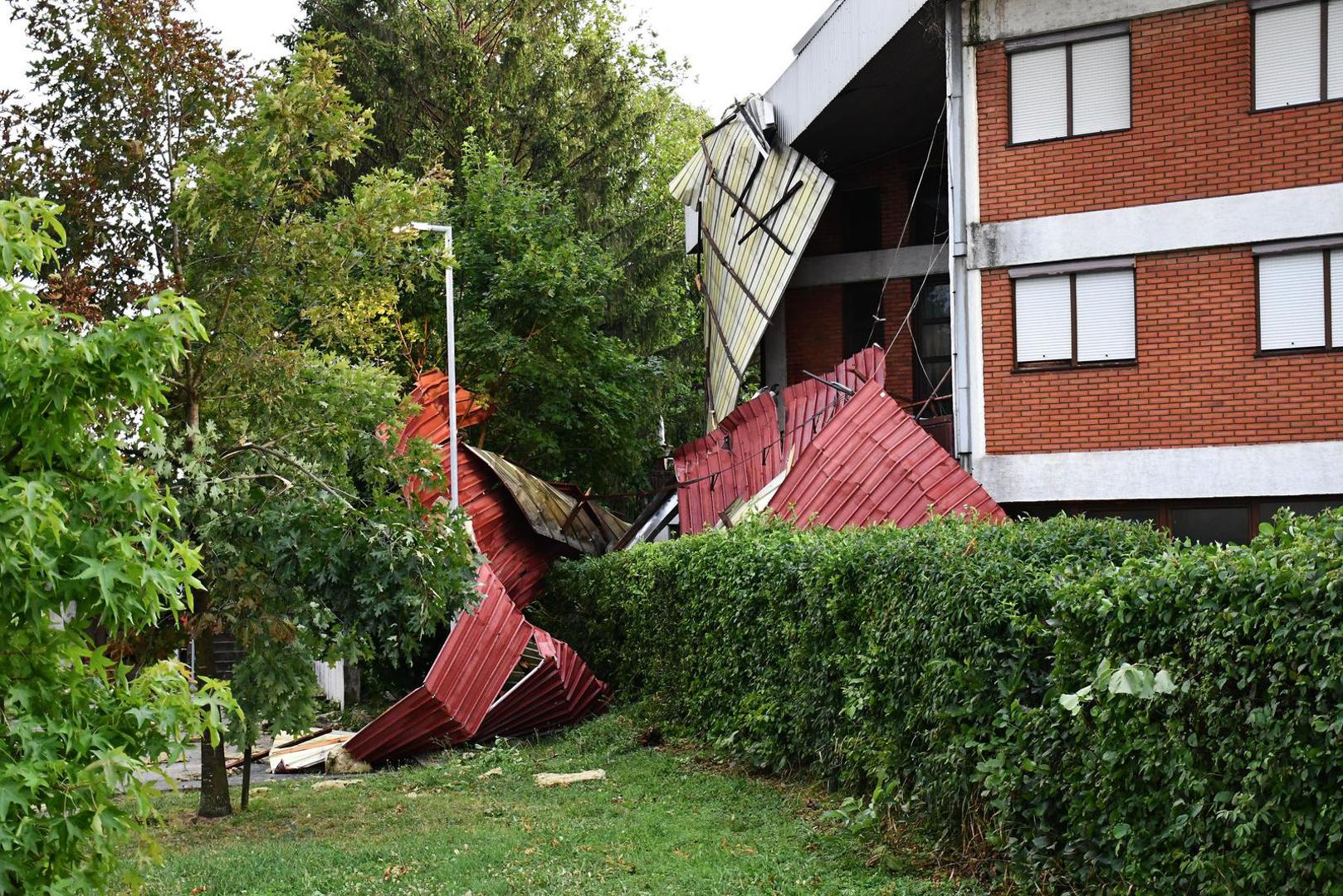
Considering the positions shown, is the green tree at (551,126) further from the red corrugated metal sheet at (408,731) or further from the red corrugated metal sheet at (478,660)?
the red corrugated metal sheet at (408,731)

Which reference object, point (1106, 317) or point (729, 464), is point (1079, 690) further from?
point (729, 464)

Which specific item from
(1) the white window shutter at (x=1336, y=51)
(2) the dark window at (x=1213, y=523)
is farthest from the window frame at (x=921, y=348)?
(1) the white window shutter at (x=1336, y=51)

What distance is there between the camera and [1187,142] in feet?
55.7

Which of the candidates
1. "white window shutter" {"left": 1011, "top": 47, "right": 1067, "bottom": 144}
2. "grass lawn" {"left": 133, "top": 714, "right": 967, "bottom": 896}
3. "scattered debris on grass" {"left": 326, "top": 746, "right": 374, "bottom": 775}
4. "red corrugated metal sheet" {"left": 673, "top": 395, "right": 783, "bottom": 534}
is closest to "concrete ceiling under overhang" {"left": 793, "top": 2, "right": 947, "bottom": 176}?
"white window shutter" {"left": 1011, "top": 47, "right": 1067, "bottom": 144}

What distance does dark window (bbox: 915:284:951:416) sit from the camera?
23344 millimetres

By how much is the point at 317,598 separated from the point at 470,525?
8.78 metres

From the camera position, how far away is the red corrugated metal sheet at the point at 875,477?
16594 millimetres

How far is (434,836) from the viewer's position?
11.4m

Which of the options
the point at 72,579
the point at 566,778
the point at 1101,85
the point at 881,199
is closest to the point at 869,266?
the point at 881,199

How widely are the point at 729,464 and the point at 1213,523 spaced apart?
6.93 m

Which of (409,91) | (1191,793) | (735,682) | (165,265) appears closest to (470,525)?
(735,682)

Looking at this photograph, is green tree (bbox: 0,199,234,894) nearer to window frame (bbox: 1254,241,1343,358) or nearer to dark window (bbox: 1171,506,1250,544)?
dark window (bbox: 1171,506,1250,544)

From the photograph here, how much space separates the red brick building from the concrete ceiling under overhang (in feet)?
0.72

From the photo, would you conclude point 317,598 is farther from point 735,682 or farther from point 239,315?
point 735,682
